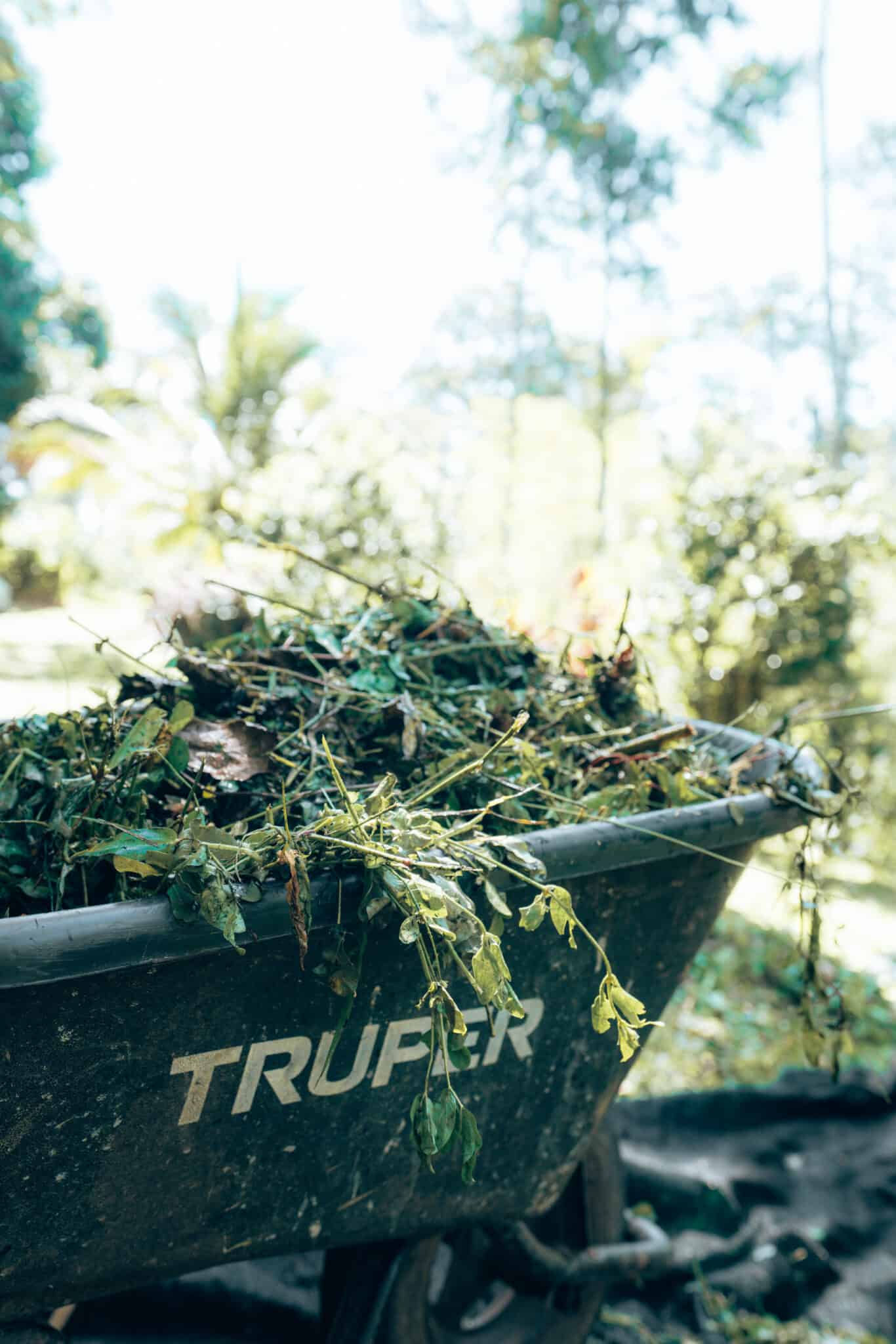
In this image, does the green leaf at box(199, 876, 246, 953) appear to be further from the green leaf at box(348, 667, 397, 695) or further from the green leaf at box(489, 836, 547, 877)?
the green leaf at box(348, 667, 397, 695)

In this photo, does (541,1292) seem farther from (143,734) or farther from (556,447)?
(556,447)

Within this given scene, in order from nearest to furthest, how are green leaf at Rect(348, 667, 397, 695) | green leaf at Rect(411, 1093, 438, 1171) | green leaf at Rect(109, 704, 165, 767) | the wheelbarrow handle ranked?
green leaf at Rect(411, 1093, 438, 1171) < green leaf at Rect(109, 704, 165, 767) < green leaf at Rect(348, 667, 397, 695) < the wheelbarrow handle

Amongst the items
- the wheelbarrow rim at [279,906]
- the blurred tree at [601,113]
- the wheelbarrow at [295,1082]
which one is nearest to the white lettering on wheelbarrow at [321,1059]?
the wheelbarrow at [295,1082]

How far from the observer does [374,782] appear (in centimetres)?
112

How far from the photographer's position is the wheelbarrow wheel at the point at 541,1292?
4.77ft

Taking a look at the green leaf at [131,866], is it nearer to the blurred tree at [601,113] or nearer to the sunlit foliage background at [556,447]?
the sunlit foliage background at [556,447]

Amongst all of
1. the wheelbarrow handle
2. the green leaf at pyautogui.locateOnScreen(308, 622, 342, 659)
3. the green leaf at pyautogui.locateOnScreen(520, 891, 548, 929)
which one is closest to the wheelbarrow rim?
the green leaf at pyautogui.locateOnScreen(520, 891, 548, 929)

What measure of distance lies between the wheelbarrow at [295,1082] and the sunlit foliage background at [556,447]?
0.48m

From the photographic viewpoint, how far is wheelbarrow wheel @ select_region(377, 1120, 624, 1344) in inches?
57.2

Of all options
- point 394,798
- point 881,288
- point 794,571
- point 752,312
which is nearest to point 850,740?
point 794,571

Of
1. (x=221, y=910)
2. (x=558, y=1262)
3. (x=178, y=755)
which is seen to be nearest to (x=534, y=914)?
(x=221, y=910)

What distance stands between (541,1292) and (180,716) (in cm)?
105

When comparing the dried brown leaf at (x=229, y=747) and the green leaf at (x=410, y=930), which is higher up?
the dried brown leaf at (x=229, y=747)

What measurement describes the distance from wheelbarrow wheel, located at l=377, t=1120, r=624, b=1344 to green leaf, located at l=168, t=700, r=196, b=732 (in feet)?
2.82
